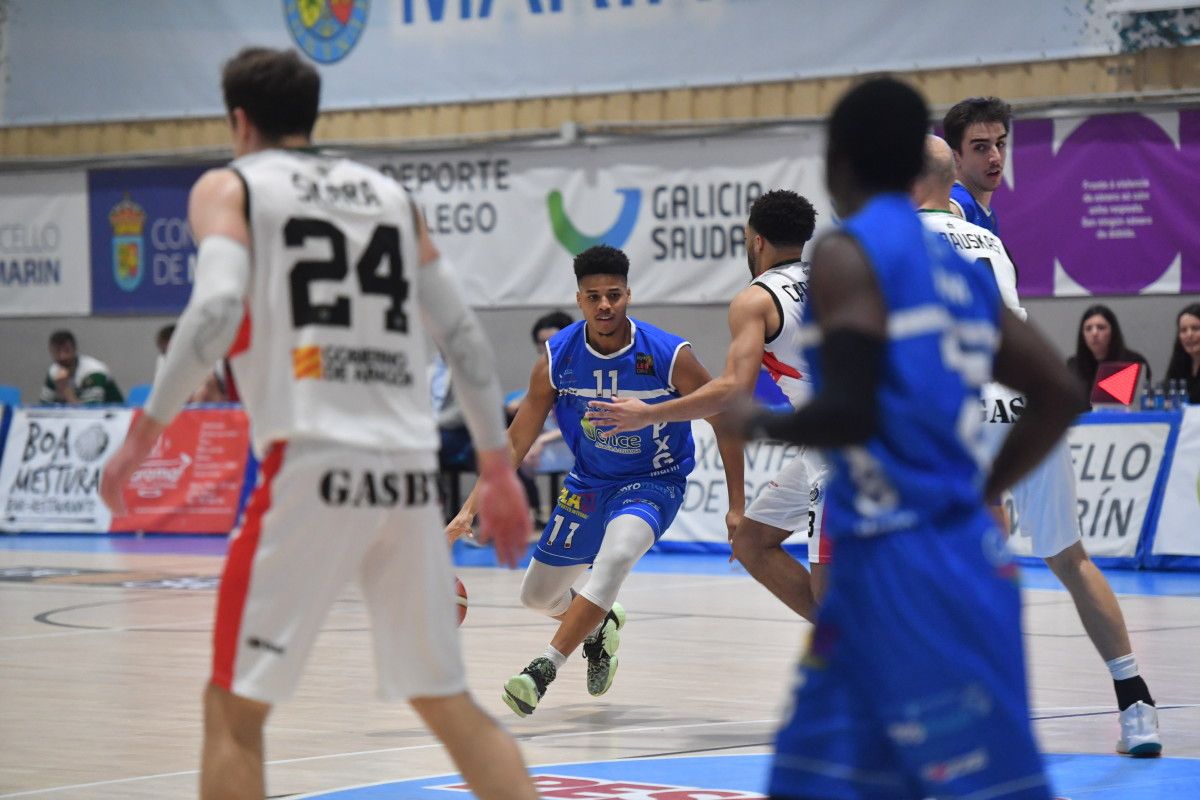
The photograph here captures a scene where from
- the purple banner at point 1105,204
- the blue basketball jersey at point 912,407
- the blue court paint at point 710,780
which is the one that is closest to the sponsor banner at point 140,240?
the purple banner at point 1105,204

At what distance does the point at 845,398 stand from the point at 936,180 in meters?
3.42

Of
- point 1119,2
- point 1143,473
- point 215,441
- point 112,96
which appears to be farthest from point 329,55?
point 1143,473

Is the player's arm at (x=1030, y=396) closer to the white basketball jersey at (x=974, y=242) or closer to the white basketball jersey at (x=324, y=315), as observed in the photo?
the white basketball jersey at (x=324, y=315)

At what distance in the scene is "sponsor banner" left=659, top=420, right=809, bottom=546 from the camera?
14930mm

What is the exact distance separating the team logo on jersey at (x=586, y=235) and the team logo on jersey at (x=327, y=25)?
2.88m

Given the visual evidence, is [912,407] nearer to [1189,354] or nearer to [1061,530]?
[1061,530]

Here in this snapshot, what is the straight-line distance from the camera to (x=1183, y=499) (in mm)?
13328

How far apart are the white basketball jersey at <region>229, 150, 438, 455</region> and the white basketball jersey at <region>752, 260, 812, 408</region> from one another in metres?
2.94

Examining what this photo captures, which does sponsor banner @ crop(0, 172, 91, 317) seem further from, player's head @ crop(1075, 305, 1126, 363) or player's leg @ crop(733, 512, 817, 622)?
player's leg @ crop(733, 512, 817, 622)

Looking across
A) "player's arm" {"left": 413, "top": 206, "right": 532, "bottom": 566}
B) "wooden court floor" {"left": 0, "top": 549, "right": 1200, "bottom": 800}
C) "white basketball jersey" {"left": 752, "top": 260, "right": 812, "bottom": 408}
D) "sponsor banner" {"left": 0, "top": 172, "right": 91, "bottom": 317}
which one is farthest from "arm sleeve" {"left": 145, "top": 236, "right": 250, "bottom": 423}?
"sponsor banner" {"left": 0, "top": 172, "right": 91, "bottom": 317}

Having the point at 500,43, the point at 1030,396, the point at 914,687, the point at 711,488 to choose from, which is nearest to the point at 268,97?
the point at 1030,396

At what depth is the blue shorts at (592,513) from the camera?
26.0 feet

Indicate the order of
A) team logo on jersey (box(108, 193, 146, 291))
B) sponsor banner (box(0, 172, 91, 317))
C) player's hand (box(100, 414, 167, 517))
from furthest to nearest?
sponsor banner (box(0, 172, 91, 317)), team logo on jersey (box(108, 193, 146, 291)), player's hand (box(100, 414, 167, 517))

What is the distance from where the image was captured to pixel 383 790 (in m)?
6.04
